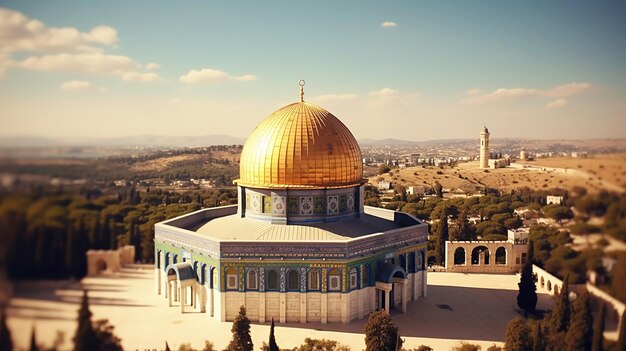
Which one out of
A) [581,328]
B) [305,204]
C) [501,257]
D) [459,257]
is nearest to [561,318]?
[581,328]

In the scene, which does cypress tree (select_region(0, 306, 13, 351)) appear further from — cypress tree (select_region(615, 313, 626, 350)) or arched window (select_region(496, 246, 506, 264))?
arched window (select_region(496, 246, 506, 264))

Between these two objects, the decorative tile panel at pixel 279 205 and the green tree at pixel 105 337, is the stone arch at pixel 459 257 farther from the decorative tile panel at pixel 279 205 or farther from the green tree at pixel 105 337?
the green tree at pixel 105 337

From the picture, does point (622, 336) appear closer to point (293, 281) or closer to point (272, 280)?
point (293, 281)

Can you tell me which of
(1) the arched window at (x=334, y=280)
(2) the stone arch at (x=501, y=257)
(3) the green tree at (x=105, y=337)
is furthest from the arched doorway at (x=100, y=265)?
(2) the stone arch at (x=501, y=257)


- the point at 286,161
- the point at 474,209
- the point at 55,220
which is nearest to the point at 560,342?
the point at 55,220

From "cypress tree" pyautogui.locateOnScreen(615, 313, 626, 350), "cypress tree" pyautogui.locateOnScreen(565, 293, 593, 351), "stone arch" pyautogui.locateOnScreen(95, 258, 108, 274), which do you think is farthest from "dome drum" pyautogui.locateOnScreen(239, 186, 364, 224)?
"stone arch" pyautogui.locateOnScreen(95, 258, 108, 274)
